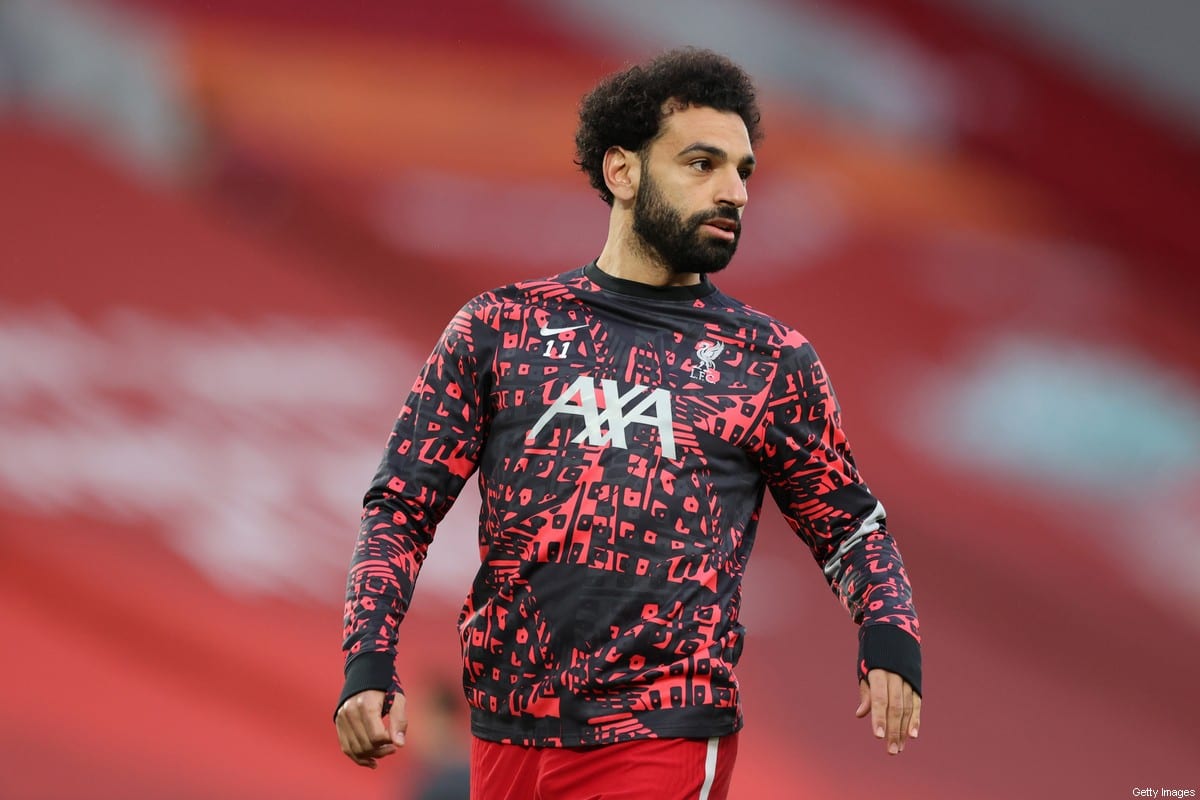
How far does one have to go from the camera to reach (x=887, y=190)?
470cm

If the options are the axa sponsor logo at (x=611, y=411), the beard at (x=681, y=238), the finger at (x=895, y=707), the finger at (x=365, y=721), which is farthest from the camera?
the beard at (x=681, y=238)

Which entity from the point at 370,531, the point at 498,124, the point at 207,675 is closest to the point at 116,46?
the point at 498,124

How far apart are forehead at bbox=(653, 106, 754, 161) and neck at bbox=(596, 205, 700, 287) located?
0.13 meters

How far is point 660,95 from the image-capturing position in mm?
2352

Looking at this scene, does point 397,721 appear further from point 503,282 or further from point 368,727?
point 503,282

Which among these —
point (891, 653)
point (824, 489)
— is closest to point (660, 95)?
point (824, 489)

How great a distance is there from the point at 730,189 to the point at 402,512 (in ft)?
2.21

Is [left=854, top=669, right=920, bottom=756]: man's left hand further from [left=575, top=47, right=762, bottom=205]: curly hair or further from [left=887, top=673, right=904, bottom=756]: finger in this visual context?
[left=575, top=47, right=762, bottom=205]: curly hair

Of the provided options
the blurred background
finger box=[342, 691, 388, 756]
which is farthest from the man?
the blurred background

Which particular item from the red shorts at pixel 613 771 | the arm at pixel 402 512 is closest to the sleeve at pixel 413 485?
the arm at pixel 402 512

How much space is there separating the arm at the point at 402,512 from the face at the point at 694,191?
0.32 meters

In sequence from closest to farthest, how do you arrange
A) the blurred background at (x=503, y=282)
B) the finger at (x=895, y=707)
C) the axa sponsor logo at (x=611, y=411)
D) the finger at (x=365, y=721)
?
the finger at (x=365, y=721) < the finger at (x=895, y=707) < the axa sponsor logo at (x=611, y=411) < the blurred background at (x=503, y=282)

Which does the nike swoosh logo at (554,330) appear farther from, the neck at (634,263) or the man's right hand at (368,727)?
the man's right hand at (368,727)

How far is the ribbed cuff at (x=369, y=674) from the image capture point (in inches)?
75.9
